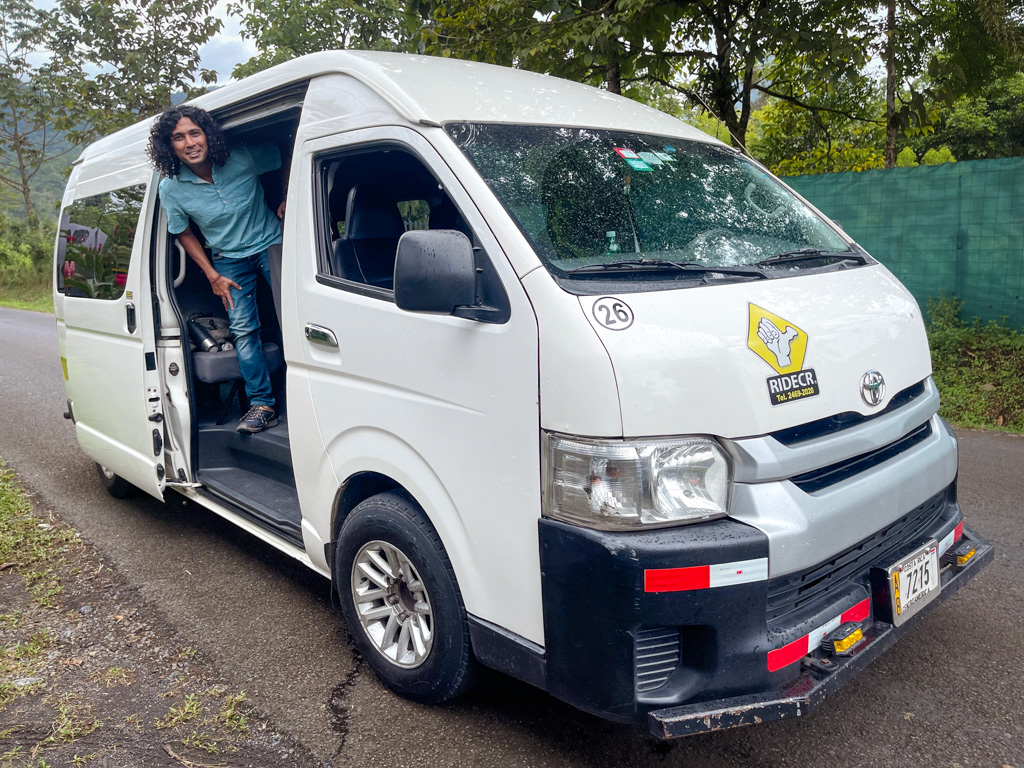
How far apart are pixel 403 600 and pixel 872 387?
1756mm

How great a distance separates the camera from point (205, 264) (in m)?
4.33

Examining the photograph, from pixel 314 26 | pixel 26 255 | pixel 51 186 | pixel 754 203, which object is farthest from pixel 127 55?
pixel 51 186

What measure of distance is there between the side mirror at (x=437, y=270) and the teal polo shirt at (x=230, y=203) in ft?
7.05

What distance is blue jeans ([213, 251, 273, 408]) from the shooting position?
4387 mm

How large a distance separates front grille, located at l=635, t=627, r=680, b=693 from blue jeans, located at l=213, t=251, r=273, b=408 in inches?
116

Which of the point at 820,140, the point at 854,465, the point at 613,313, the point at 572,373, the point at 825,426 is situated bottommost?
the point at 854,465

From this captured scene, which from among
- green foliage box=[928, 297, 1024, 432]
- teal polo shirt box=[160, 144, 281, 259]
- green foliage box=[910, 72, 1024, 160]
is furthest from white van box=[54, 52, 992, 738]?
green foliage box=[910, 72, 1024, 160]

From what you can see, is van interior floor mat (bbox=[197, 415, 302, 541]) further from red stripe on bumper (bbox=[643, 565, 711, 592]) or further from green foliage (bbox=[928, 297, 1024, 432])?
green foliage (bbox=[928, 297, 1024, 432])

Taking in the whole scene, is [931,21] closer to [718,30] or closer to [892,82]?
[892,82]

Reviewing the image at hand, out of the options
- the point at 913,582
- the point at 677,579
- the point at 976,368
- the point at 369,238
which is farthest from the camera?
the point at 976,368

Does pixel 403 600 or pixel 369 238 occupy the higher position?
pixel 369 238

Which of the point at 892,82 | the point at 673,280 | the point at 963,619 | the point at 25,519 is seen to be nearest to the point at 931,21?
the point at 892,82

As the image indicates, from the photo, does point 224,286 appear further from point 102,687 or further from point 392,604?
point 392,604

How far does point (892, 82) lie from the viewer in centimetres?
863
